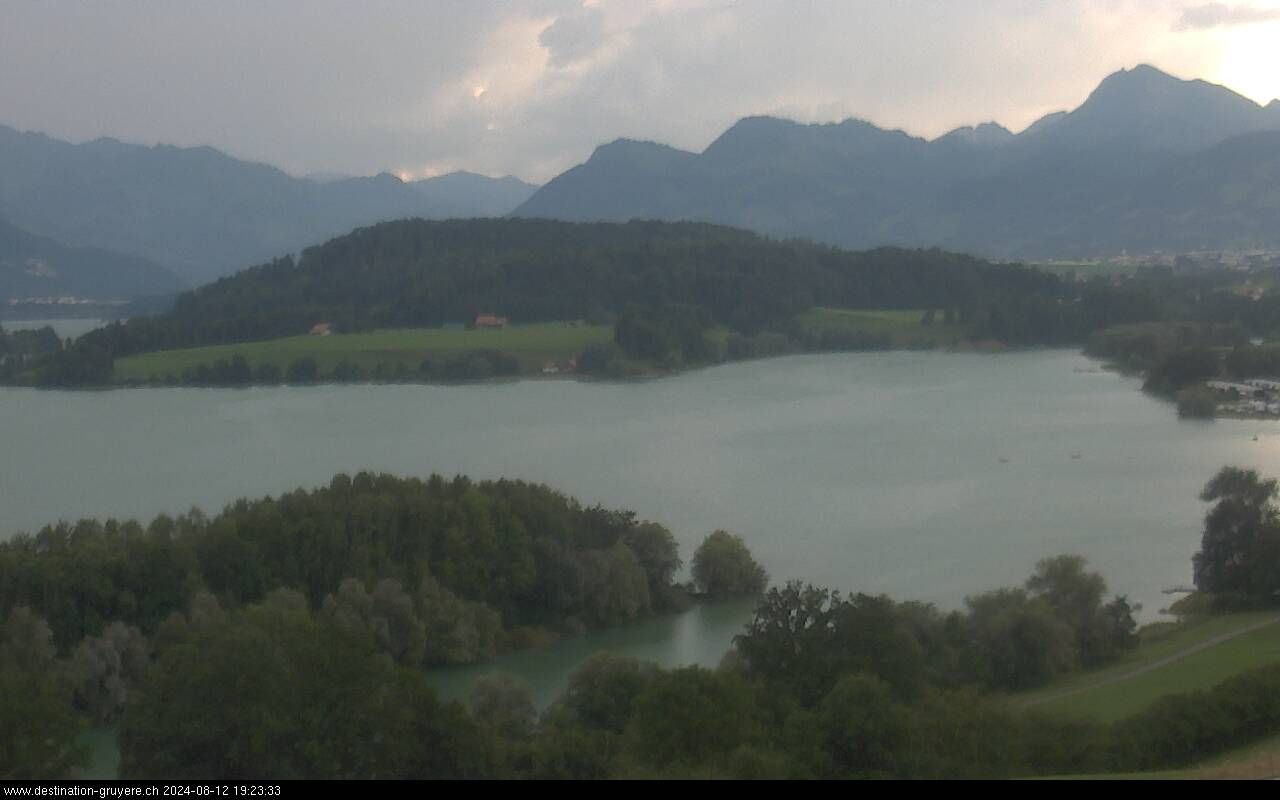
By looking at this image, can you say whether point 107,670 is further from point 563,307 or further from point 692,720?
point 563,307

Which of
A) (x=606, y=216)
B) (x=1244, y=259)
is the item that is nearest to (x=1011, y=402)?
(x=1244, y=259)

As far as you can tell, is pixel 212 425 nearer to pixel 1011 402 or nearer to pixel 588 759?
pixel 1011 402

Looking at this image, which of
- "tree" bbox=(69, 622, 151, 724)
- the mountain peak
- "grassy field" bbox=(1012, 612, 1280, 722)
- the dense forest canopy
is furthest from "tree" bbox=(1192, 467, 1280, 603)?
the mountain peak

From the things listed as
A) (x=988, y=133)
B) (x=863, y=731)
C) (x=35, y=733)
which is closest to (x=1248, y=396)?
(x=863, y=731)

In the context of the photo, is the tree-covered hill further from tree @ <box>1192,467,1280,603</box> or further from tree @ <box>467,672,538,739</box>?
tree @ <box>467,672,538,739</box>

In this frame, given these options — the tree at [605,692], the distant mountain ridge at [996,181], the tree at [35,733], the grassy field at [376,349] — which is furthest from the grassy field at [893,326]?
the distant mountain ridge at [996,181]

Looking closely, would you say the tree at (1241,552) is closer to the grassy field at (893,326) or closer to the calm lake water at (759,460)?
the calm lake water at (759,460)
